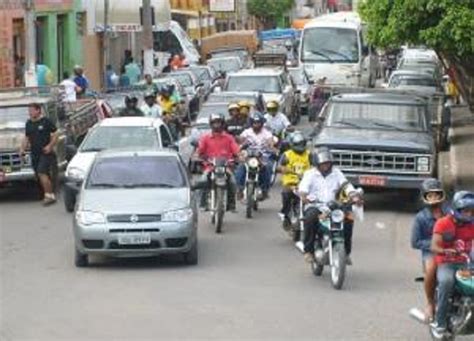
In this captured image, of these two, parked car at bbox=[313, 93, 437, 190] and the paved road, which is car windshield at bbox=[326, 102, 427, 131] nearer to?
parked car at bbox=[313, 93, 437, 190]

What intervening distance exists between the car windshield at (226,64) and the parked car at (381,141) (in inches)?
1166

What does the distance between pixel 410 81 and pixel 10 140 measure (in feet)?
58.7

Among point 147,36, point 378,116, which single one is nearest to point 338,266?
point 378,116

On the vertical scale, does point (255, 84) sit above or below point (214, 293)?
above

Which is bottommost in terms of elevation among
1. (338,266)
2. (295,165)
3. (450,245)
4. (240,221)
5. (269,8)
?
(240,221)

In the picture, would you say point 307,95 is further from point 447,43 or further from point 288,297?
point 288,297

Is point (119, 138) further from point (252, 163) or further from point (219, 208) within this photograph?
point (219, 208)

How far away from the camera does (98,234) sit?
1596 centimetres

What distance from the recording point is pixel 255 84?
1414 inches

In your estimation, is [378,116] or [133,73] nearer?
[378,116]

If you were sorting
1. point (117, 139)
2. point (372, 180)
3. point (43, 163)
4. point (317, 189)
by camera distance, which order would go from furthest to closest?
point (43, 163)
point (117, 139)
point (372, 180)
point (317, 189)

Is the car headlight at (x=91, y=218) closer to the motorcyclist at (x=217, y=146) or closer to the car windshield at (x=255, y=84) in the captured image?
the motorcyclist at (x=217, y=146)

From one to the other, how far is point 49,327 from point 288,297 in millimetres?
2956

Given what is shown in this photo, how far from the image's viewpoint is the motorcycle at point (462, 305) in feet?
36.1
